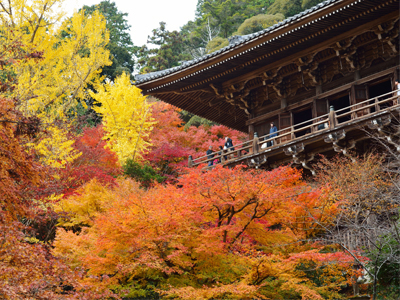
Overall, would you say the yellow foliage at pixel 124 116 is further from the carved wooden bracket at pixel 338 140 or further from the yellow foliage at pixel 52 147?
the carved wooden bracket at pixel 338 140

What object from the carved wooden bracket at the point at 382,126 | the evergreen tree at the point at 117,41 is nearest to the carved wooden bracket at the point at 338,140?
the carved wooden bracket at the point at 382,126

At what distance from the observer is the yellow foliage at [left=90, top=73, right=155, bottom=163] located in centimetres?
2027

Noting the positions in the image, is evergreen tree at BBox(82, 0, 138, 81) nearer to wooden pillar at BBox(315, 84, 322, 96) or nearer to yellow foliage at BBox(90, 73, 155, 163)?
yellow foliage at BBox(90, 73, 155, 163)

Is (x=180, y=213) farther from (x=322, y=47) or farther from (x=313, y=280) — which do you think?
(x=322, y=47)

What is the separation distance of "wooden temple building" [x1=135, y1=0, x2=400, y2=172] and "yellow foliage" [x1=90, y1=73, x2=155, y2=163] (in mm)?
3822

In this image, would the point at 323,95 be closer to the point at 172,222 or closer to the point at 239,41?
the point at 239,41

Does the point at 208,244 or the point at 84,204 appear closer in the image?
the point at 208,244

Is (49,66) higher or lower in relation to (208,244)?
higher

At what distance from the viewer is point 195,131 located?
26.0 meters

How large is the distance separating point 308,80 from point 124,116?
10216mm

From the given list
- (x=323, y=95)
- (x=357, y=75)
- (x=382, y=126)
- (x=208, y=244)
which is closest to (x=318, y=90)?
(x=323, y=95)

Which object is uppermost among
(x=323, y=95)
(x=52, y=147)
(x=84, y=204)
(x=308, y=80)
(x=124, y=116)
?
(x=124, y=116)

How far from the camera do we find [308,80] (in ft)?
49.0

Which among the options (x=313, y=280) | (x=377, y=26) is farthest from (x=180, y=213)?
(x=377, y=26)
